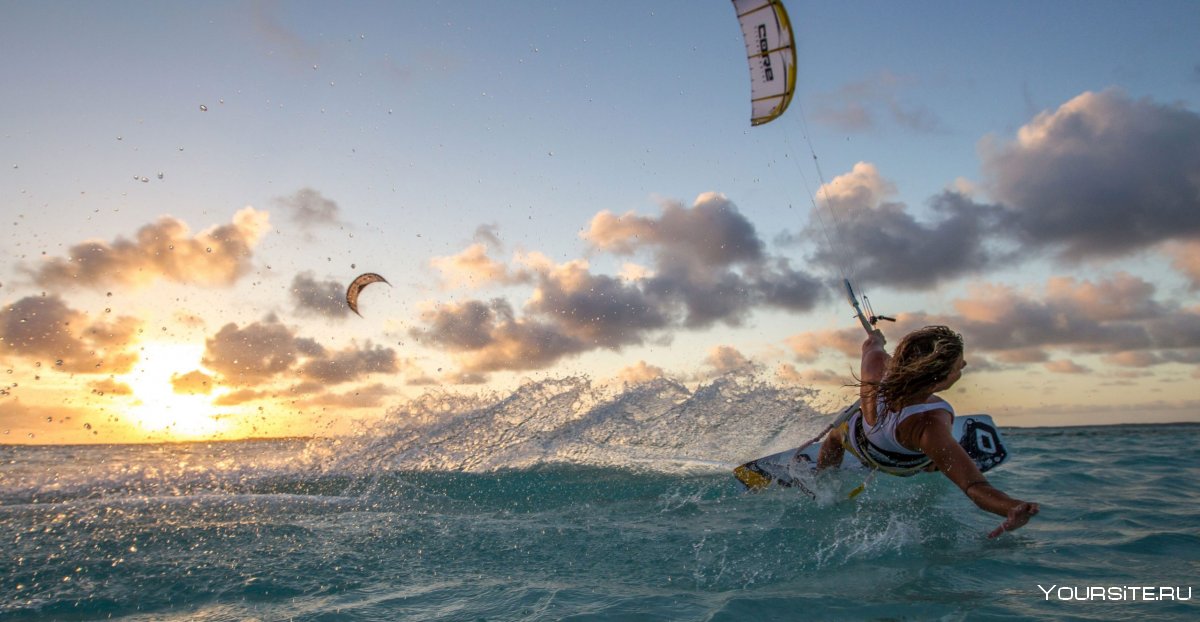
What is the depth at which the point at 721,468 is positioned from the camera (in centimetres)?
931

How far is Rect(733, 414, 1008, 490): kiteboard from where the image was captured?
678 cm

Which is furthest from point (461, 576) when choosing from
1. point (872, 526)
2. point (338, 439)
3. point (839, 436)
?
point (338, 439)

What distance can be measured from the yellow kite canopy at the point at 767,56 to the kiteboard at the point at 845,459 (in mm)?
4832

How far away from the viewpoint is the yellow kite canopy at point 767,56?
30.1ft

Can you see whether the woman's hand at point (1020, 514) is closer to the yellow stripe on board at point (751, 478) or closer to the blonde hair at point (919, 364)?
the blonde hair at point (919, 364)

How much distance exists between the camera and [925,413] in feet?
15.1

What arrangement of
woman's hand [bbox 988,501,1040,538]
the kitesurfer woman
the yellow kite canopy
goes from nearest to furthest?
woman's hand [bbox 988,501,1040,538] → the kitesurfer woman → the yellow kite canopy

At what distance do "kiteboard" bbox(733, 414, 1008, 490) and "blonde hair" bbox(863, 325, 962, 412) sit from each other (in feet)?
7.33

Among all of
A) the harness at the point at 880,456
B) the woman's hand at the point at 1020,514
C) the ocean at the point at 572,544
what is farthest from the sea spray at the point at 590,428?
the woman's hand at the point at 1020,514

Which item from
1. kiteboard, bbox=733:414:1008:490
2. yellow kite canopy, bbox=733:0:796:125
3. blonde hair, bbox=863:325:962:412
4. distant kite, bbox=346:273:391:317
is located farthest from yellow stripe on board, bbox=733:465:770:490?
distant kite, bbox=346:273:391:317

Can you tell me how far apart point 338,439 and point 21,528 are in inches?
226

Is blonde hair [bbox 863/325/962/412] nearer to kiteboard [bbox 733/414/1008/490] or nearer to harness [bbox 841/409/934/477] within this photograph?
harness [bbox 841/409/934/477]

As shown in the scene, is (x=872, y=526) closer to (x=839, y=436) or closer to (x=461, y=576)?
(x=839, y=436)

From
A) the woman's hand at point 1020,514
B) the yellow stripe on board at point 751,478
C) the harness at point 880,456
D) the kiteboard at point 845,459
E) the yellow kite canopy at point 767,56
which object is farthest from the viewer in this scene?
the yellow kite canopy at point 767,56
